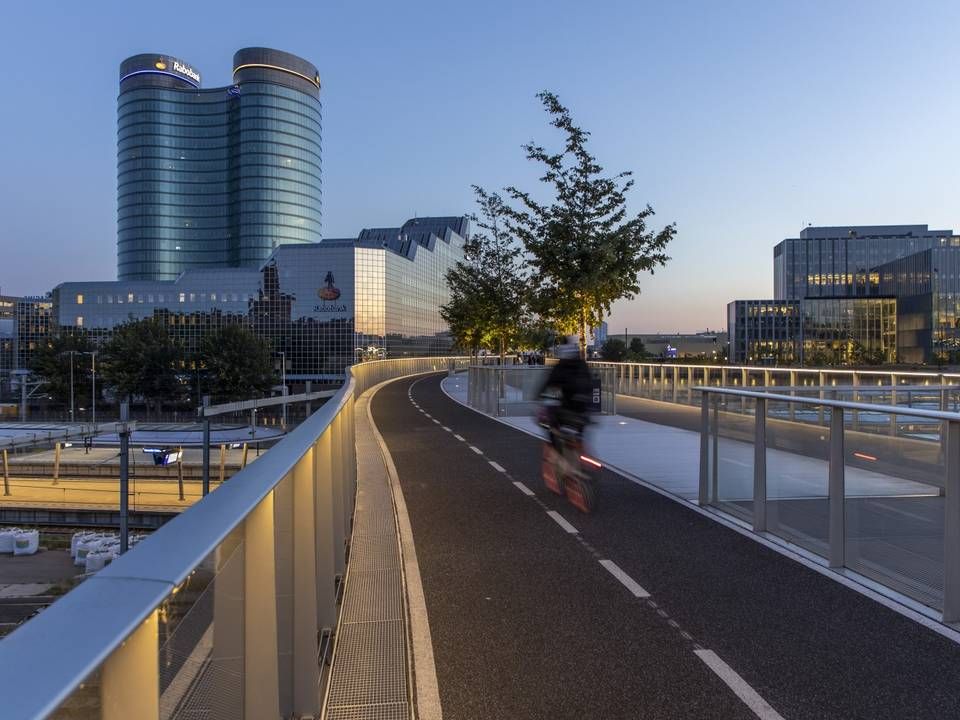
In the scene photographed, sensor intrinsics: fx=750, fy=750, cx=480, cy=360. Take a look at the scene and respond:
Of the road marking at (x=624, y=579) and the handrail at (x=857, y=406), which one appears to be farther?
the road marking at (x=624, y=579)

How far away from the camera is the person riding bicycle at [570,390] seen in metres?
8.79

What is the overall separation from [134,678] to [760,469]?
7.25 metres

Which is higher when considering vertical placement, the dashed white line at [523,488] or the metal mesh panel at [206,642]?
the metal mesh panel at [206,642]

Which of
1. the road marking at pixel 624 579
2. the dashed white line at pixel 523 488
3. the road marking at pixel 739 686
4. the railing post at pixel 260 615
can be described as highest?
the railing post at pixel 260 615

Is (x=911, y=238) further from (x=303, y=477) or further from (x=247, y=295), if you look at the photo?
(x=303, y=477)

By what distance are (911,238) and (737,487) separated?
209 m

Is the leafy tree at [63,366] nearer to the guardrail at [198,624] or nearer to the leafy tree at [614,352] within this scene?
the leafy tree at [614,352]

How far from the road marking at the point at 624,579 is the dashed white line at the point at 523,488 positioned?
3408 millimetres

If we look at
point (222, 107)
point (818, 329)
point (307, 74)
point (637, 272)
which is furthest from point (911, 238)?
point (637, 272)

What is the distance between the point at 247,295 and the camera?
120 m

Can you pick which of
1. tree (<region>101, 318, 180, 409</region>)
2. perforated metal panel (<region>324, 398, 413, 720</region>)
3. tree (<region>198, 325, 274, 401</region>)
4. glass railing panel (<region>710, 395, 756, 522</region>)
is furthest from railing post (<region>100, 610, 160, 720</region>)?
tree (<region>101, 318, 180, 409</region>)

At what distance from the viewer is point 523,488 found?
10.3m

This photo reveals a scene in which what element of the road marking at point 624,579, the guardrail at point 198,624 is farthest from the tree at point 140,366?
the guardrail at point 198,624

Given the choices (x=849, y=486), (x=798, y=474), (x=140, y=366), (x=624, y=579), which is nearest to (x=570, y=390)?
(x=798, y=474)
